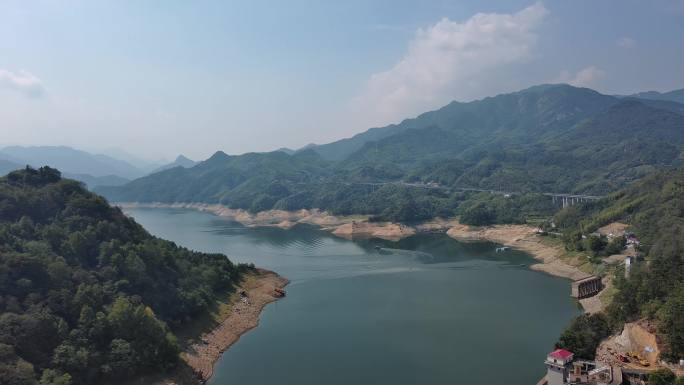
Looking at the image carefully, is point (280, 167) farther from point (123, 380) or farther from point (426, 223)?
point (123, 380)

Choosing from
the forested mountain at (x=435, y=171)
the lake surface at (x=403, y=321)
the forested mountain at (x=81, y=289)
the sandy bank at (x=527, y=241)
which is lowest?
the lake surface at (x=403, y=321)

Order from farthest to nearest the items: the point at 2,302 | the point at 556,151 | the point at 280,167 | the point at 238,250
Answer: the point at 280,167
the point at 556,151
the point at 238,250
the point at 2,302

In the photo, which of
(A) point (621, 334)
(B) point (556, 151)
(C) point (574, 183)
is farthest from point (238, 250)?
(B) point (556, 151)

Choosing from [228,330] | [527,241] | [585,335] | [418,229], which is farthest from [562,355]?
[418,229]

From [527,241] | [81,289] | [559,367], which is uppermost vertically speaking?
[81,289]

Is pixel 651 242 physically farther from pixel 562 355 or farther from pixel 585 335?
pixel 562 355

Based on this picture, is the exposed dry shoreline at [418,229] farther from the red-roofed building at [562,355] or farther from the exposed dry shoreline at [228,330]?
the exposed dry shoreline at [228,330]

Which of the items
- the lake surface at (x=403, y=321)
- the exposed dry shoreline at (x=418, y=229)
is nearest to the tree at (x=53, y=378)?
the lake surface at (x=403, y=321)
